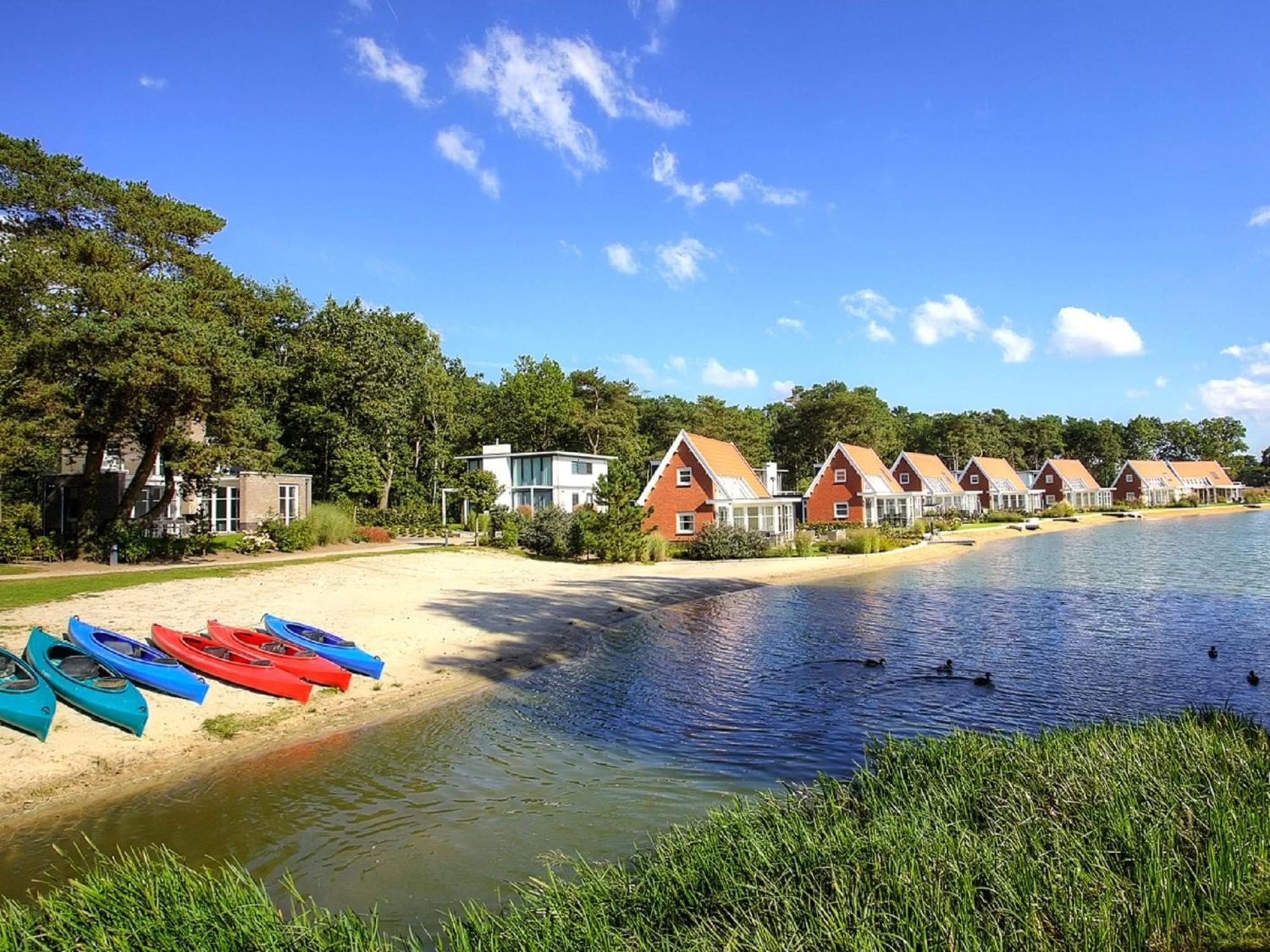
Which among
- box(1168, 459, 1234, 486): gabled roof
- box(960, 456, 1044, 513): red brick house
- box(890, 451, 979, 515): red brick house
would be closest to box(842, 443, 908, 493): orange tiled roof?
box(890, 451, 979, 515): red brick house

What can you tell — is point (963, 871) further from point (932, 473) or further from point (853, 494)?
point (932, 473)

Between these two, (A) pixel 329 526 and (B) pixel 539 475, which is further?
(B) pixel 539 475

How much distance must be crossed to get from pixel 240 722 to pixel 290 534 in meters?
26.2

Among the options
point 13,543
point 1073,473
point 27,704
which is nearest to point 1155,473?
point 1073,473

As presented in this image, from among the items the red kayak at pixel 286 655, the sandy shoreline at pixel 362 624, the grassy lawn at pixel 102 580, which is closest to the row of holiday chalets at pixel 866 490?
the sandy shoreline at pixel 362 624

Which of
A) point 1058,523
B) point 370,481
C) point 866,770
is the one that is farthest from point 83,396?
point 1058,523

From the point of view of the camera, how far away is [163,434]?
3120 cm

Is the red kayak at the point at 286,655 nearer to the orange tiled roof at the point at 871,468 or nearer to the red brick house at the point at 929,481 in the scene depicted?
the orange tiled roof at the point at 871,468

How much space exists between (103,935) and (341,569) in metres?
26.6

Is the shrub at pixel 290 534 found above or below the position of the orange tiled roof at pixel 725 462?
below

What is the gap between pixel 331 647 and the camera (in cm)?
1703

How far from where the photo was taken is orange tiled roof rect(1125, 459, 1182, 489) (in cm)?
9962

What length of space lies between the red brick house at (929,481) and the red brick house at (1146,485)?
35.4 m

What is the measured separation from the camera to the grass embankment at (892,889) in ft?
17.2
